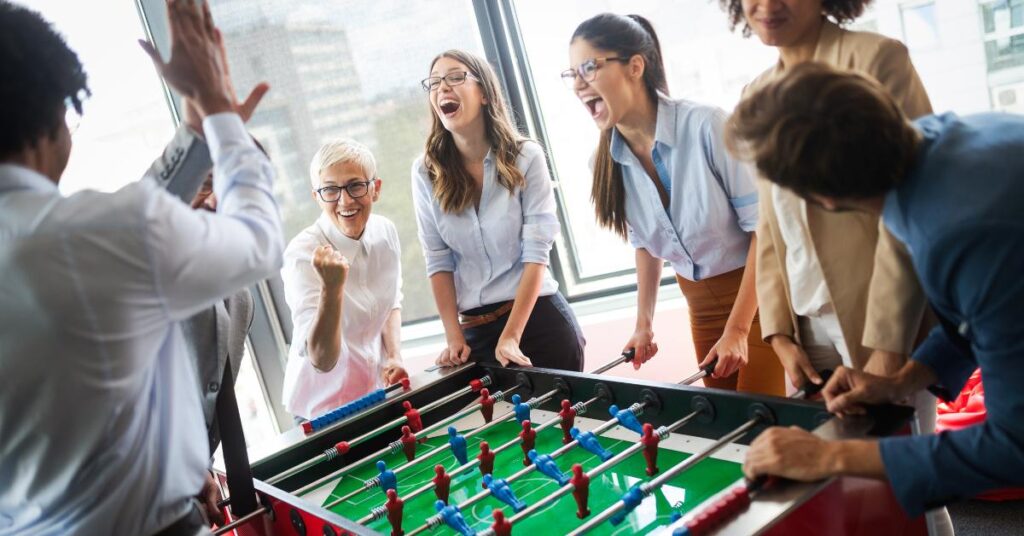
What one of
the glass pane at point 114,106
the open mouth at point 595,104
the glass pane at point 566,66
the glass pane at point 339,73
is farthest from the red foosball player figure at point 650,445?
the glass pane at point 114,106

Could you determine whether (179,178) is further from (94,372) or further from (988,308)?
(988,308)

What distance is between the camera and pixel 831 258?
1563 mm

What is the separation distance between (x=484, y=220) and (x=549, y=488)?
1.19m

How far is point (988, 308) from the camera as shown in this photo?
1.04 m

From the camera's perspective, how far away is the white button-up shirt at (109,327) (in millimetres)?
1061

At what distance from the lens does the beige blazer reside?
143cm

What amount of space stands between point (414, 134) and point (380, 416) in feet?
7.87

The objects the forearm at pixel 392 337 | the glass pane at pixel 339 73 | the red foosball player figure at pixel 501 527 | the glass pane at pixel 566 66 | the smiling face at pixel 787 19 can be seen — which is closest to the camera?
the red foosball player figure at pixel 501 527

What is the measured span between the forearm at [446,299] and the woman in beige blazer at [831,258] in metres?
1.11

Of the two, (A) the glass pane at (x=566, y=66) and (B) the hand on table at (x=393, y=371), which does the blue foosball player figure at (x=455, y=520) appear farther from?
(A) the glass pane at (x=566, y=66)

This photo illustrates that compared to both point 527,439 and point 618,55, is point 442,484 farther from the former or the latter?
point 618,55

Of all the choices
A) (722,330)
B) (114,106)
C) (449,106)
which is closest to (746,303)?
(722,330)

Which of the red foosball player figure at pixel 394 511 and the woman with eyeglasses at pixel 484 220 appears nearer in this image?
the red foosball player figure at pixel 394 511

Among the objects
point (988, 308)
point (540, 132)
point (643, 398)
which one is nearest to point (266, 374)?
point (540, 132)
